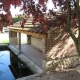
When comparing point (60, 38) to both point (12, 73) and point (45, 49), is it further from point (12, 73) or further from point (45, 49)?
point (12, 73)

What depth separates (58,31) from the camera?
10.0 m

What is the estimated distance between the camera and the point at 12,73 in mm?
12422

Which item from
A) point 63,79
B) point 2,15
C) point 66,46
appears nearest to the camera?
point 2,15

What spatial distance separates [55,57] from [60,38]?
1133 millimetres

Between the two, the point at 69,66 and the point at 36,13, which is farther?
the point at 69,66

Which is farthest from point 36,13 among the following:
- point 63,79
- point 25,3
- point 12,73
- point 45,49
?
point 12,73

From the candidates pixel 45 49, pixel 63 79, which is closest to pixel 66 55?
pixel 45 49

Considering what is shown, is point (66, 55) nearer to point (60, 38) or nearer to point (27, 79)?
point (60, 38)

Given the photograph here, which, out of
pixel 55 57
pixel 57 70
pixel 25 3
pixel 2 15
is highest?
pixel 25 3

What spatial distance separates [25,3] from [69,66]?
780 cm

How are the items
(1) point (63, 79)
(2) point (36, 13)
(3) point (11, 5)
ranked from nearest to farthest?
(3) point (11, 5)
(2) point (36, 13)
(1) point (63, 79)

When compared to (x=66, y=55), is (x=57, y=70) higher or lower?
lower

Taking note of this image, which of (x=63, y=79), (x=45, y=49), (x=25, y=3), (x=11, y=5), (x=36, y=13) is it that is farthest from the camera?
(x=45, y=49)

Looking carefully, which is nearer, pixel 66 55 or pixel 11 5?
pixel 11 5
